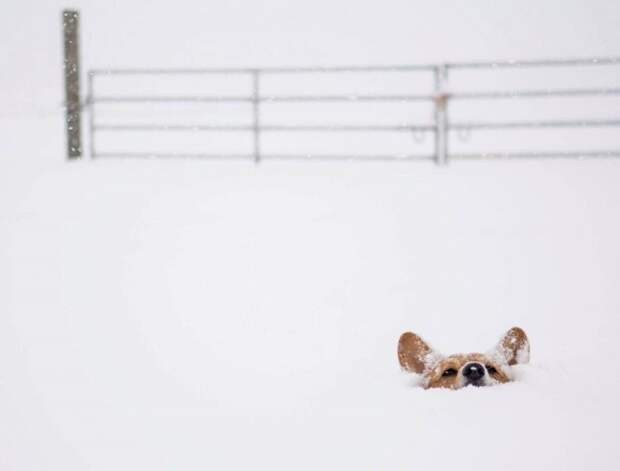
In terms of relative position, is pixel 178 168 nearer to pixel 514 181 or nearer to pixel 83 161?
pixel 83 161

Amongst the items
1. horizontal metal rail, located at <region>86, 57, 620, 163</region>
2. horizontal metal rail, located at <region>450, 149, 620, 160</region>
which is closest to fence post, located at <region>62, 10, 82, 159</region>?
horizontal metal rail, located at <region>86, 57, 620, 163</region>

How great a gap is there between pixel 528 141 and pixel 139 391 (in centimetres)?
801

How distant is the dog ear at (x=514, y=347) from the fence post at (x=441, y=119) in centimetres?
558

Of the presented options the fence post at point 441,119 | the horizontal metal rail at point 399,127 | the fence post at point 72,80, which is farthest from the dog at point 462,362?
the fence post at point 72,80

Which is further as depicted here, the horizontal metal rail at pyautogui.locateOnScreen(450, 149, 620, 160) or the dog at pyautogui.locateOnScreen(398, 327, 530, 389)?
the horizontal metal rail at pyautogui.locateOnScreen(450, 149, 620, 160)

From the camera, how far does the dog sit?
262cm

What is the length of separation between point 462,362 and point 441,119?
5.93m

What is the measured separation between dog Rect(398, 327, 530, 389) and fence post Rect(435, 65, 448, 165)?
5591mm

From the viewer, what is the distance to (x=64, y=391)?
2918 mm

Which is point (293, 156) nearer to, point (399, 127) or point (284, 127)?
point (284, 127)

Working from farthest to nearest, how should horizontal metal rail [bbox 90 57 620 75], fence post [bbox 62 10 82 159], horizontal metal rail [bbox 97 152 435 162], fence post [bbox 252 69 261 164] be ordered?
1. fence post [bbox 62 10 82 159]
2. fence post [bbox 252 69 261 164]
3. horizontal metal rail [bbox 97 152 435 162]
4. horizontal metal rail [bbox 90 57 620 75]

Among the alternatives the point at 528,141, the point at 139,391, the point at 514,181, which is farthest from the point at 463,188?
the point at 139,391

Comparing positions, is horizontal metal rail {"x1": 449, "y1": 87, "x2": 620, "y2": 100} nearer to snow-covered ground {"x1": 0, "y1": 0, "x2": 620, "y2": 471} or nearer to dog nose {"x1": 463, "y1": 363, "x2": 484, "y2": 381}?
snow-covered ground {"x1": 0, "y1": 0, "x2": 620, "y2": 471}

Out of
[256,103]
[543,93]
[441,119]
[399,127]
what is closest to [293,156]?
[256,103]
